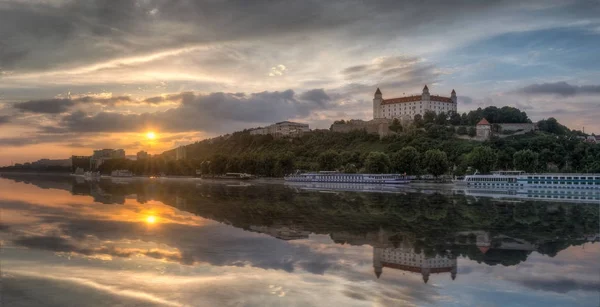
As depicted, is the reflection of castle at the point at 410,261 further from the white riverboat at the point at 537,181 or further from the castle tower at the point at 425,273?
the white riverboat at the point at 537,181

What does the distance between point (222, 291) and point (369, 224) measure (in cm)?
1706

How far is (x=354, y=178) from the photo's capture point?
3231 inches

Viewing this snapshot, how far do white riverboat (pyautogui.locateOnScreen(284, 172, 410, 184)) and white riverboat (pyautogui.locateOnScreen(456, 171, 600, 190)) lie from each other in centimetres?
1578

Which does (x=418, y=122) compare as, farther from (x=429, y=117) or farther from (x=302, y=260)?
(x=302, y=260)

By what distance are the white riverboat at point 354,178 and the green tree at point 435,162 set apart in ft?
14.1

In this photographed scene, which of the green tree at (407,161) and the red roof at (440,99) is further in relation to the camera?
the red roof at (440,99)

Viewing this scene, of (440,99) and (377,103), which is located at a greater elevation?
(440,99)

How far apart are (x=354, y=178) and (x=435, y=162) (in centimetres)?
1460

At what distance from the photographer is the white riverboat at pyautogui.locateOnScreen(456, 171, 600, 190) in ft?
179

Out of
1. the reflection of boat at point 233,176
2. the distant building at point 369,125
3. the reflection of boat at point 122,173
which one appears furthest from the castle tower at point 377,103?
the reflection of boat at point 122,173

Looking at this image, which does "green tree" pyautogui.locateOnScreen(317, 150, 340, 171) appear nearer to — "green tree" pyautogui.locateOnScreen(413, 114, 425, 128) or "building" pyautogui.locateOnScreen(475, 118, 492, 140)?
"green tree" pyautogui.locateOnScreen(413, 114, 425, 128)

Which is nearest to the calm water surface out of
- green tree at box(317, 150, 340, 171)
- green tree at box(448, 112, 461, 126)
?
green tree at box(317, 150, 340, 171)

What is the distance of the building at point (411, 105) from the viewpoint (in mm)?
144125

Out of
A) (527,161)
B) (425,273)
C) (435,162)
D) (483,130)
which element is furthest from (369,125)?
(425,273)
